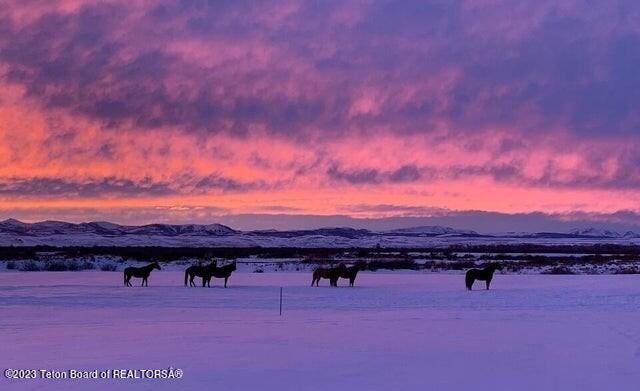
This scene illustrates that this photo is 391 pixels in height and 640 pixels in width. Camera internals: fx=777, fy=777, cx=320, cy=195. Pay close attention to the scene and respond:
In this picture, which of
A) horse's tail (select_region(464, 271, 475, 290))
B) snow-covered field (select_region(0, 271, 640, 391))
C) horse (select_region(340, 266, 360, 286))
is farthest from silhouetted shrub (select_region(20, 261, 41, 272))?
horse's tail (select_region(464, 271, 475, 290))

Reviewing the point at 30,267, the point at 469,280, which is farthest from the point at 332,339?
the point at 30,267

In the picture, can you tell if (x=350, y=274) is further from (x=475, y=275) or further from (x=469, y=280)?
(x=475, y=275)

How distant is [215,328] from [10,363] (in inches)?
189

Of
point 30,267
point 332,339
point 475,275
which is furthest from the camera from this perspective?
point 30,267

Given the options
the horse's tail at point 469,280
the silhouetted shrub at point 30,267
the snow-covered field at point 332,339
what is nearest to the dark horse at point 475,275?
the horse's tail at point 469,280

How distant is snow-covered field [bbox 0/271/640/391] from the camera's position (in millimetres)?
10125

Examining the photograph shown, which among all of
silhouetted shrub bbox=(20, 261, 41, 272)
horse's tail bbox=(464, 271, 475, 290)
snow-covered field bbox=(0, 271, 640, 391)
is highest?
horse's tail bbox=(464, 271, 475, 290)

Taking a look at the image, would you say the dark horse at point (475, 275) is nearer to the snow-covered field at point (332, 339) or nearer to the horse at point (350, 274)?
the snow-covered field at point (332, 339)

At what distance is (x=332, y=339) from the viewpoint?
1379cm

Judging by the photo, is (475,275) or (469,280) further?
(475,275)

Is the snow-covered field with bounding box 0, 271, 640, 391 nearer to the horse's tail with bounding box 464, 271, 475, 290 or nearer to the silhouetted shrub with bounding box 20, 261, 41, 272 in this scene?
the horse's tail with bounding box 464, 271, 475, 290

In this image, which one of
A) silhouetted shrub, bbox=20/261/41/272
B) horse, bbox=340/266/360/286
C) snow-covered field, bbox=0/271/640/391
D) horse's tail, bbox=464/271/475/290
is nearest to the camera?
snow-covered field, bbox=0/271/640/391

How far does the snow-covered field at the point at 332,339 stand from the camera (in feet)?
33.2

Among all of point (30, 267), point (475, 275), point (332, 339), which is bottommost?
point (332, 339)
